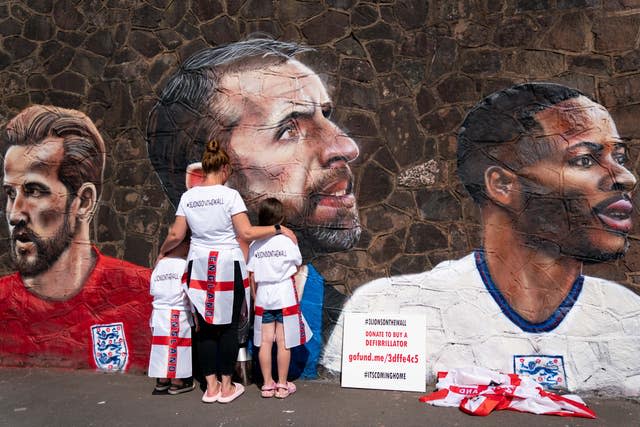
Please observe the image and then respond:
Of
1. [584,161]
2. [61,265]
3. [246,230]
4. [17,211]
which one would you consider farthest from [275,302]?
[17,211]

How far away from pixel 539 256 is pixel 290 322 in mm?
1907

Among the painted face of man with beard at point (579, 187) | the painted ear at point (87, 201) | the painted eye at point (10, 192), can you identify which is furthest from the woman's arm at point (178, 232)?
the painted face of man with beard at point (579, 187)

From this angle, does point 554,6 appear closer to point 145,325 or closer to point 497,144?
point 497,144

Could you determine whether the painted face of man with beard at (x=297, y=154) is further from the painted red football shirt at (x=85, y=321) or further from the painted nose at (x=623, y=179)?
the painted nose at (x=623, y=179)

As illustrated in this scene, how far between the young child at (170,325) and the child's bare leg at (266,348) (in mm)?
534

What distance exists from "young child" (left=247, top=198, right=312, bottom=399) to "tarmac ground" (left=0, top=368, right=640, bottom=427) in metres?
0.24

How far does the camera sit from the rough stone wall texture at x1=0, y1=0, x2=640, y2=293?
420 centimetres

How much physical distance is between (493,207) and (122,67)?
328cm

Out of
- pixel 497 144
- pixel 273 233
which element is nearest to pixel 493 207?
pixel 497 144

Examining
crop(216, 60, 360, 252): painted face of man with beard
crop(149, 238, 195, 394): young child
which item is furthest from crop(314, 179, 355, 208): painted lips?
crop(149, 238, 195, 394): young child

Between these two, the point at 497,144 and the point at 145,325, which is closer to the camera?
the point at 497,144

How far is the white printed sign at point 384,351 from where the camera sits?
421cm

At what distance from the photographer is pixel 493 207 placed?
4262 millimetres

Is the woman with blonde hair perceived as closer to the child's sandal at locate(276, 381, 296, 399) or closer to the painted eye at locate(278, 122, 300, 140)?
the child's sandal at locate(276, 381, 296, 399)
